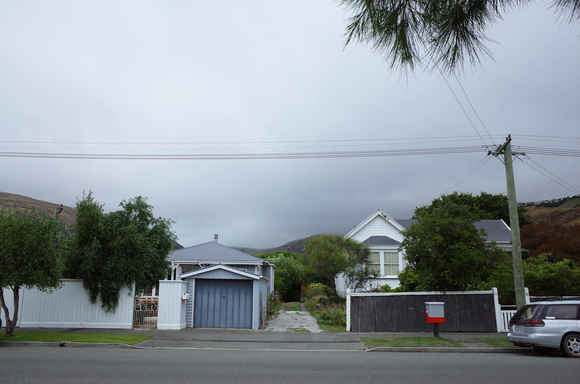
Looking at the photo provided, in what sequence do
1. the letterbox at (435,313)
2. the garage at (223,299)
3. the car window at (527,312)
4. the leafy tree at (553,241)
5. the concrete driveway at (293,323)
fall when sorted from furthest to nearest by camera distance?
the leafy tree at (553,241) < the garage at (223,299) < the concrete driveway at (293,323) < the letterbox at (435,313) < the car window at (527,312)

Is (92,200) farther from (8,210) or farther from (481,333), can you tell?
(481,333)

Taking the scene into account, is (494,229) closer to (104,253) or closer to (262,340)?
(262,340)

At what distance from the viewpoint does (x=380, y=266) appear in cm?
2861

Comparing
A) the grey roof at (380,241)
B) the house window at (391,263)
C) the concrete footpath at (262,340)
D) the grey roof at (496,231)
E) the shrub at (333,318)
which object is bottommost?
the concrete footpath at (262,340)

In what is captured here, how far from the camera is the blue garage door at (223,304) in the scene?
19516 mm

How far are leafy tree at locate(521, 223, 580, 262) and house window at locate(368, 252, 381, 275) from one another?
33.5 feet

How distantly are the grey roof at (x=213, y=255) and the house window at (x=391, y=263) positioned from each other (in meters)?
8.31

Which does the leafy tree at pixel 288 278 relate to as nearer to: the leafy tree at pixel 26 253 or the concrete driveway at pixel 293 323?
the concrete driveway at pixel 293 323

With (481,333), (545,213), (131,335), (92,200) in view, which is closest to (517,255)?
(481,333)

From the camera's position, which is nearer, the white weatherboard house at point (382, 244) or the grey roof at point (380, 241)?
the white weatherboard house at point (382, 244)

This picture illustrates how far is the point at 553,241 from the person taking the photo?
30.4 meters

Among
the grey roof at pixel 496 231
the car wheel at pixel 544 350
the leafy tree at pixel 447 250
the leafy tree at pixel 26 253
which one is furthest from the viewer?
the grey roof at pixel 496 231

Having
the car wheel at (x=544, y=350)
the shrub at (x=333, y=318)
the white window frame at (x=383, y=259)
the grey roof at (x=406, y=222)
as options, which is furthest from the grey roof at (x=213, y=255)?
the car wheel at (x=544, y=350)

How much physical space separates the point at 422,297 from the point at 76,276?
1521 centimetres
